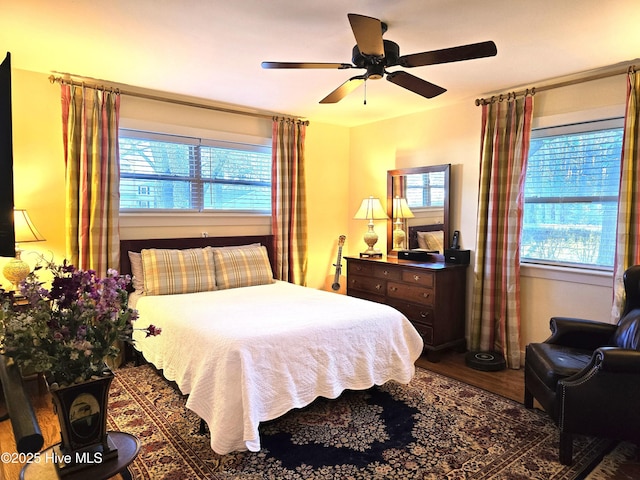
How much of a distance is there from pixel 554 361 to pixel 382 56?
2.08 m

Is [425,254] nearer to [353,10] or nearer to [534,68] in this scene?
[534,68]

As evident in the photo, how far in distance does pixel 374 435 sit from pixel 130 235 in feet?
9.19

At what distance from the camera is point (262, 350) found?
2314mm

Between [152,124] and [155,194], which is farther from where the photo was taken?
[155,194]

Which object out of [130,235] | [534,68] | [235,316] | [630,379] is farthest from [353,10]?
[130,235]

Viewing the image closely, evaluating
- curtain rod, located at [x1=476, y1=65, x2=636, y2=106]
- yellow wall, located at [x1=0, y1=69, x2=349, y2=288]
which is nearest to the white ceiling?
curtain rod, located at [x1=476, y1=65, x2=636, y2=106]

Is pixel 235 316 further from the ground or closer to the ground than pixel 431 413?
further from the ground

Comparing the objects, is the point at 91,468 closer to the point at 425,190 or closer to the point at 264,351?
the point at 264,351

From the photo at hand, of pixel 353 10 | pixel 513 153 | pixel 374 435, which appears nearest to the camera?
pixel 353 10

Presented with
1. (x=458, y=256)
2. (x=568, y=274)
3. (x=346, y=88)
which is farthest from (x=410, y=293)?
(x=346, y=88)

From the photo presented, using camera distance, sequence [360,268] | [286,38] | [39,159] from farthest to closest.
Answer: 1. [360,268]
2. [39,159]
3. [286,38]

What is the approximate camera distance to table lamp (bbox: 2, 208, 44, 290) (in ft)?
9.72

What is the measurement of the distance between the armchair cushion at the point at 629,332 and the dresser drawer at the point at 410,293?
1.46 m

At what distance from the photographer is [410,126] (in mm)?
4645
